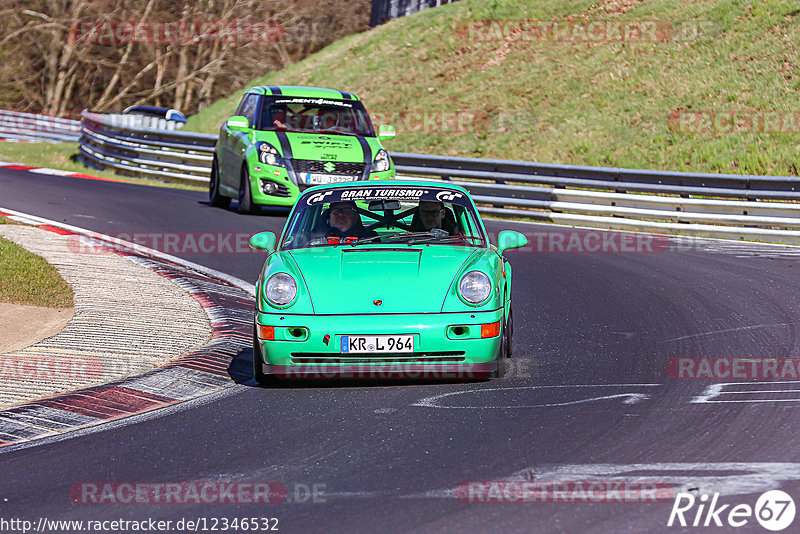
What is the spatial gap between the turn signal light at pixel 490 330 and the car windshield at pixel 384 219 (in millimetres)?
997

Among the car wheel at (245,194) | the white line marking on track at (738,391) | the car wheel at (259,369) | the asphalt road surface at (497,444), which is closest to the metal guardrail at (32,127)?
the car wheel at (245,194)

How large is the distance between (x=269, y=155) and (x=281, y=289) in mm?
9062

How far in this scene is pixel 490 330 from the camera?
738cm

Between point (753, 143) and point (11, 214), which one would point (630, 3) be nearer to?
point (753, 143)

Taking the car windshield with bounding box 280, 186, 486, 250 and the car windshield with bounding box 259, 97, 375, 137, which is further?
the car windshield with bounding box 259, 97, 375, 137

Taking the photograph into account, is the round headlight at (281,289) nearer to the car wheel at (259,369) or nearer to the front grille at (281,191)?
the car wheel at (259,369)

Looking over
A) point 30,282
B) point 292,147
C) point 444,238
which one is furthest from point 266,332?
point 292,147

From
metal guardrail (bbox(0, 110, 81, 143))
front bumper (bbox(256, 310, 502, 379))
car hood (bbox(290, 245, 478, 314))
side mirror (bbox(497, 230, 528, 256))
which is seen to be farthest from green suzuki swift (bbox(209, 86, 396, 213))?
metal guardrail (bbox(0, 110, 81, 143))

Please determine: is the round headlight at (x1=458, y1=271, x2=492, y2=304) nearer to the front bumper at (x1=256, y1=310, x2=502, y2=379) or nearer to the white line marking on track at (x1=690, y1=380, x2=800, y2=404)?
the front bumper at (x1=256, y1=310, x2=502, y2=379)

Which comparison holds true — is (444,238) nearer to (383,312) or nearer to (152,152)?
(383,312)

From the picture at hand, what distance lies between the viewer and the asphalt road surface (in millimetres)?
4816

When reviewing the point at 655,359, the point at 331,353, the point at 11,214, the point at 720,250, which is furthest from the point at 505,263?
the point at 11,214

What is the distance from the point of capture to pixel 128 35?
5003cm

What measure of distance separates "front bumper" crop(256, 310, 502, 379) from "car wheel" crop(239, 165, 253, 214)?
9.41 meters
